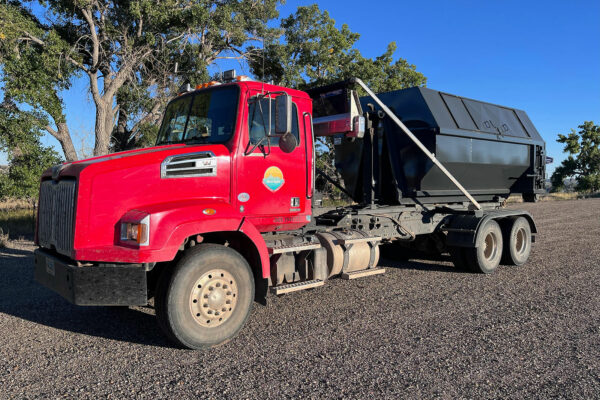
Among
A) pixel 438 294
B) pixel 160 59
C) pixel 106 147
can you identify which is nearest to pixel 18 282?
pixel 438 294

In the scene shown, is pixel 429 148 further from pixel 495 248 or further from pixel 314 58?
pixel 314 58

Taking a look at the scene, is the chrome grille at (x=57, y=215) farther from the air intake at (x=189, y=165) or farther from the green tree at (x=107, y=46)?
the green tree at (x=107, y=46)

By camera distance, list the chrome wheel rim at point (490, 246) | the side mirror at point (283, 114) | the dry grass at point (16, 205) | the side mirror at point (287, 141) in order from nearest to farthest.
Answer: the side mirror at point (283, 114)
the side mirror at point (287, 141)
the chrome wheel rim at point (490, 246)
the dry grass at point (16, 205)

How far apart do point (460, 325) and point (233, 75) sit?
3928 millimetres

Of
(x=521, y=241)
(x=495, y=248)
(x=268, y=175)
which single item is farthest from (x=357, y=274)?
(x=521, y=241)

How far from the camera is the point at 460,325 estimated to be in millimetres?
5062

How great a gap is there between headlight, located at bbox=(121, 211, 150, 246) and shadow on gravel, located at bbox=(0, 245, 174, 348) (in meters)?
1.21

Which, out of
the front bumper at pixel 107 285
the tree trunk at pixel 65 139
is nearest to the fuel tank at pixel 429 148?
the front bumper at pixel 107 285

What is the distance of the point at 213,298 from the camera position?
445 centimetres

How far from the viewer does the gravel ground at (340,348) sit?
3562 mm

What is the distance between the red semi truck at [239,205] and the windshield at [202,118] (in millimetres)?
16

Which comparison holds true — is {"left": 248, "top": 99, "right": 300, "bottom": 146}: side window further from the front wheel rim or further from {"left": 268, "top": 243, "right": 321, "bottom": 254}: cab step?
the front wheel rim

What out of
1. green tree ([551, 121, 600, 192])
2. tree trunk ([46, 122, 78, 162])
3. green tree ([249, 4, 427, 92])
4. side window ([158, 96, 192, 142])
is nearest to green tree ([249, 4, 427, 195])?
green tree ([249, 4, 427, 92])

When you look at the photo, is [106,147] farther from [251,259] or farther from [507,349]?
[507,349]
